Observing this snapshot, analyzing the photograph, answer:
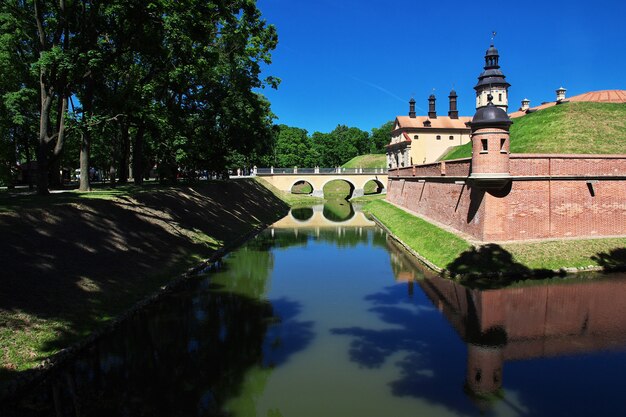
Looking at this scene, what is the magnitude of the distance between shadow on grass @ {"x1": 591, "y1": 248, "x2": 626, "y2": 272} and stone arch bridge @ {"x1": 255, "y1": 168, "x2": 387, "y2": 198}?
50360mm

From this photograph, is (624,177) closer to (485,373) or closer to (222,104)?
(485,373)

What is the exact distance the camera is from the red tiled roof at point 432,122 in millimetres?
69062

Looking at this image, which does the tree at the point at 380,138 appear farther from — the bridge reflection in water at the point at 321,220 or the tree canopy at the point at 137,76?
the tree canopy at the point at 137,76

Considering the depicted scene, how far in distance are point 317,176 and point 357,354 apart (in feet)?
189

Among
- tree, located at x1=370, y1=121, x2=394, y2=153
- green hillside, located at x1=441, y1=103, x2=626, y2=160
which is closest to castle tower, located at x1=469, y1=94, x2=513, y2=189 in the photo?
green hillside, located at x1=441, y1=103, x2=626, y2=160

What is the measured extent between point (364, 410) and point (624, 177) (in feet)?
61.8

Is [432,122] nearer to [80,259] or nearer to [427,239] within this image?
[427,239]

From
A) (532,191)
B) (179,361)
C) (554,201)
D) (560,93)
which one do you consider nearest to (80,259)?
(179,361)

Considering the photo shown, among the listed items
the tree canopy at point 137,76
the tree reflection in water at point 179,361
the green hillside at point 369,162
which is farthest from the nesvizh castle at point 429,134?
the tree reflection in water at point 179,361

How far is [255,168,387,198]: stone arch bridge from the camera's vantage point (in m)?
66.1

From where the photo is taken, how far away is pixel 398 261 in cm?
2222

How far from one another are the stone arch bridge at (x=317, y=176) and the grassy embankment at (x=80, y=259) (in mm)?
39759

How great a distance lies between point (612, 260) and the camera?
17922mm

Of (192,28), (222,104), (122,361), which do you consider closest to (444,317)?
(122,361)
